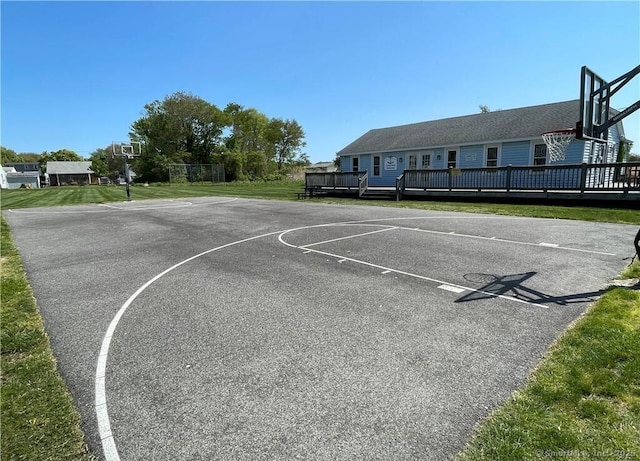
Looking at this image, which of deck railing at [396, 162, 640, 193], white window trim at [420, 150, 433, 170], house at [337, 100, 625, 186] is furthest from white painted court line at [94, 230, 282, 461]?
white window trim at [420, 150, 433, 170]

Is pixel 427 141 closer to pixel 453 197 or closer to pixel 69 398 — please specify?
pixel 453 197

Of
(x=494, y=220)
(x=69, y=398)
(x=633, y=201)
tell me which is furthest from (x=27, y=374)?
(x=633, y=201)

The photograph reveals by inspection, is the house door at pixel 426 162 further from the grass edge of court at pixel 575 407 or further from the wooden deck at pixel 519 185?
the grass edge of court at pixel 575 407

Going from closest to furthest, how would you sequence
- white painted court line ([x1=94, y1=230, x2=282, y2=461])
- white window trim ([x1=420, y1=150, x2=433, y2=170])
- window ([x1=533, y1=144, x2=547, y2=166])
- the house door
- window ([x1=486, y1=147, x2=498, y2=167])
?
1. white painted court line ([x1=94, y1=230, x2=282, y2=461])
2. window ([x1=533, y1=144, x2=547, y2=166])
3. window ([x1=486, y1=147, x2=498, y2=167])
4. white window trim ([x1=420, y1=150, x2=433, y2=170])
5. the house door

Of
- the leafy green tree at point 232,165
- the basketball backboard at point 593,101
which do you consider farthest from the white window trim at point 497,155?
the leafy green tree at point 232,165

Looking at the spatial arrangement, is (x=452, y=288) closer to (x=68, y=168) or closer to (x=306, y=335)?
(x=306, y=335)

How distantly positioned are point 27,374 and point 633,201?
54.5 feet

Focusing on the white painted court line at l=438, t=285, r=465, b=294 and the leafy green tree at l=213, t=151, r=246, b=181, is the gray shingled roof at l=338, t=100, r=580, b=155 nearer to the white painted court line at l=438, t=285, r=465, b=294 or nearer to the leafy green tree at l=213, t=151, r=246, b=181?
the white painted court line at l=438, t=285, r=465, b=294

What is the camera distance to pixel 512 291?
16.1ft

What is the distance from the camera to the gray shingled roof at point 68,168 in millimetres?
76000

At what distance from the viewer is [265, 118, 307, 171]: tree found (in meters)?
58.9

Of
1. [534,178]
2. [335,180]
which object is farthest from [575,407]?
[335,180]

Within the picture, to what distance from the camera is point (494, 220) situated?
1129 cm

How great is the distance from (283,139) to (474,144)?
4321 cm
